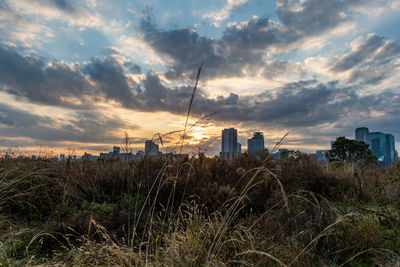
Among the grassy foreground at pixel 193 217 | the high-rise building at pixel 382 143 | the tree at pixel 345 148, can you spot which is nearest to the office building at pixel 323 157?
the grassy foreground at pixel 193 217

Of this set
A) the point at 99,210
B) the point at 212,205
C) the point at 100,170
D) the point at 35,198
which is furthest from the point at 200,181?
the point at 35,198

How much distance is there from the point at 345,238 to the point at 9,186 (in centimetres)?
584

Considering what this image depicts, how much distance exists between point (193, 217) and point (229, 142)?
2019mm

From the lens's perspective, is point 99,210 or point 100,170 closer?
point 99,210

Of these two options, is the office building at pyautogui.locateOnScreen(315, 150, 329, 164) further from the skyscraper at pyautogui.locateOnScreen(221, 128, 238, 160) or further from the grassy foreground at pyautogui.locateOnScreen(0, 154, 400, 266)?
the skyscraper at pyautogui.locateOnScreen(221, 128, 238, 160)

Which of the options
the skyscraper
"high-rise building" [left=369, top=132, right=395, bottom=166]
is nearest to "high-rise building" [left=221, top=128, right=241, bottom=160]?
the skyscraper

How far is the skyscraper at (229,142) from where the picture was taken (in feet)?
16.3

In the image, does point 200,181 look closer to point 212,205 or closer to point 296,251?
point 212,205

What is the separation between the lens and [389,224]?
4.27 metres

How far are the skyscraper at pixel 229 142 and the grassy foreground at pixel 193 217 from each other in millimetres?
426

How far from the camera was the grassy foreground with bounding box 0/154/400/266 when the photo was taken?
2.74 meters

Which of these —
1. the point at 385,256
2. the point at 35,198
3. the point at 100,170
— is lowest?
the point at 385,256

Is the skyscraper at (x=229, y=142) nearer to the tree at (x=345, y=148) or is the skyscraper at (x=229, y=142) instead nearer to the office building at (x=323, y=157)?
the office building at (x=323, y=157)

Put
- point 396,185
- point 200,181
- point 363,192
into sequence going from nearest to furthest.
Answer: point 200,181 < point 363,192 < point 396,185
